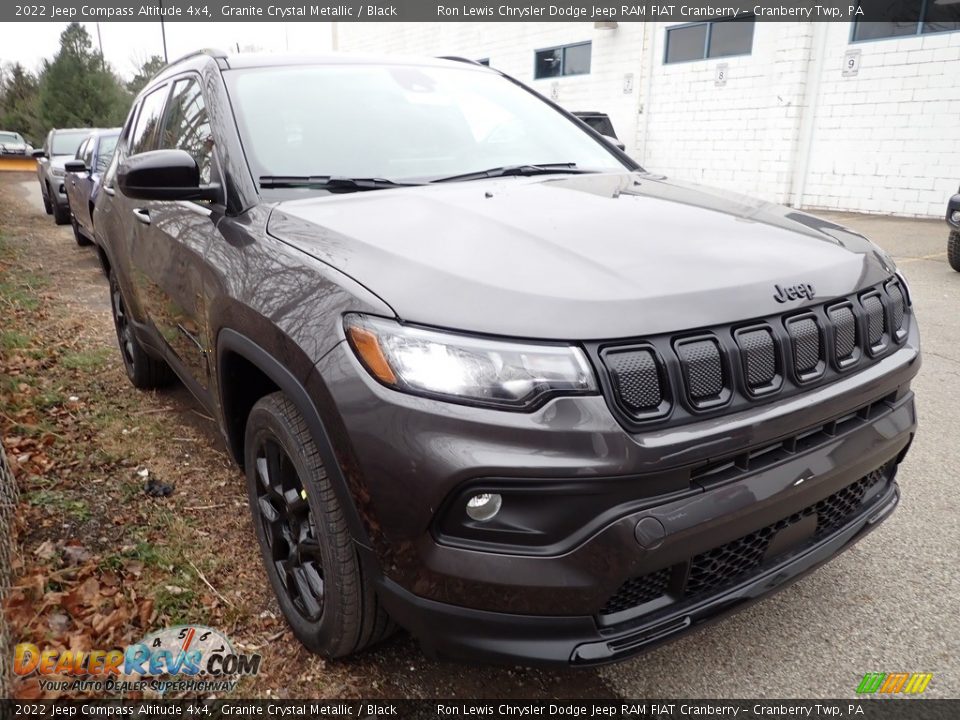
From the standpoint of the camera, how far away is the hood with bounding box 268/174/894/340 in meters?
1.50

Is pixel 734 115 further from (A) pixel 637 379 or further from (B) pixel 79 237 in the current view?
(A) pixel 637 379

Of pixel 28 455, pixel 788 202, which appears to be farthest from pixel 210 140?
pixel 788 202

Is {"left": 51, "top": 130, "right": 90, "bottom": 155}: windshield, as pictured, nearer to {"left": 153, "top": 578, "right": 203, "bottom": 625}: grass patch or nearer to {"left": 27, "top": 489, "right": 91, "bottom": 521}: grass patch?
{"left": 27, "top": 489, "right": 91, "bottom": 521}: grass patch

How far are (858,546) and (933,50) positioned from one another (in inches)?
477

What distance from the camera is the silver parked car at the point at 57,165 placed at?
11.6 metres

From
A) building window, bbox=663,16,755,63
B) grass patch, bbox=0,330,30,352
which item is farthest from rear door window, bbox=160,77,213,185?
building window, bbox=663,16,755,63

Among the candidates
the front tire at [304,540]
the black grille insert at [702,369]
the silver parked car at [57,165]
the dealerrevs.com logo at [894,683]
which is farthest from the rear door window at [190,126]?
the silver parked car at [57,165]

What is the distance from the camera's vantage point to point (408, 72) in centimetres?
296

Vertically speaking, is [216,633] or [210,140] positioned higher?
[210,140]

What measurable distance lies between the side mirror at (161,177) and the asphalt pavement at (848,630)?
1997 mm

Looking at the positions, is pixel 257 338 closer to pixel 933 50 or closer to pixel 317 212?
pixel 317 212

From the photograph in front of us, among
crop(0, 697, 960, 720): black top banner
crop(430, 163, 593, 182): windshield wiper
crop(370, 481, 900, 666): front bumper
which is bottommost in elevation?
crop(0, 697, 960, 720): black top banner

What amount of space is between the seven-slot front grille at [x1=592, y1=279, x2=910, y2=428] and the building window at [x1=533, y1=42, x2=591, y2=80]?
708 inches

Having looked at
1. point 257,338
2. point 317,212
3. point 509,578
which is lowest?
point 509,578
